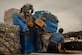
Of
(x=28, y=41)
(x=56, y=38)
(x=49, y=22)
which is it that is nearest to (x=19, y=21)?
(x=28, y=41)

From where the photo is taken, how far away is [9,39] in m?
4.77

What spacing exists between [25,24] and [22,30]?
0.17 m

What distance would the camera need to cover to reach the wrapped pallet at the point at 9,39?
466 cm

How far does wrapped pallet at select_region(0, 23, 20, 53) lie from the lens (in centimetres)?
466

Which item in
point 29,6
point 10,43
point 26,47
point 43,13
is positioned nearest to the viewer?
point 10,43

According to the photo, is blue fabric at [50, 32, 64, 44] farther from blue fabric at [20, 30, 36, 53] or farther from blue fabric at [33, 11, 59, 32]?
blue fabric at [20, 30, 36, 53]

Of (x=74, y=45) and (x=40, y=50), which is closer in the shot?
(x=40, y=50)

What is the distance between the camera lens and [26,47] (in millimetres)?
5055

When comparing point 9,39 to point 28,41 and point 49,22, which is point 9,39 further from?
point 49,22

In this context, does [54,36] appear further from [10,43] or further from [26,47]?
[10,43]

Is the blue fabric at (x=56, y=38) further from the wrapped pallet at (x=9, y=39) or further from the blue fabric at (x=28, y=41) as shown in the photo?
the wrapped pallet at (x=9, y=39)

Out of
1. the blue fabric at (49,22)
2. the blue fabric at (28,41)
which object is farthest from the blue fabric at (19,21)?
the blue fabric at (49,22)

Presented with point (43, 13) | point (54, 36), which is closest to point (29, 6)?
point (43, 13)

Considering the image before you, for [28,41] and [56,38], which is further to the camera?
[56,38]
